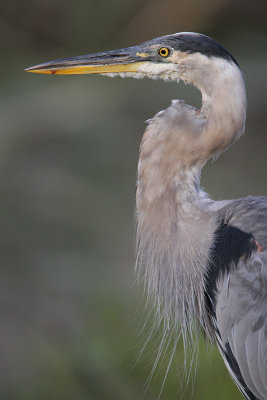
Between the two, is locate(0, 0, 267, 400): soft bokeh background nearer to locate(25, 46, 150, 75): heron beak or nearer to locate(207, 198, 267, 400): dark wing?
locate(207, 198, 267, 400): dark wing

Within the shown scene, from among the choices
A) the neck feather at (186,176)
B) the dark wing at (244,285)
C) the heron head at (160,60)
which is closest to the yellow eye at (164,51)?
the heron head at (160,60)

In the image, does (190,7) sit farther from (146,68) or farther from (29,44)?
(146,68)

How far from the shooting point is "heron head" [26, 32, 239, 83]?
7.34ft

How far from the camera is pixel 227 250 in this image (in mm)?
2275

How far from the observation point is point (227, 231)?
2273mm

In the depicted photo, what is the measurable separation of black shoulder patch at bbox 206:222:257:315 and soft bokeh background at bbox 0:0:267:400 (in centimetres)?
119

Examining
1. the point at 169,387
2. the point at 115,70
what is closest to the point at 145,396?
the point at 169,387

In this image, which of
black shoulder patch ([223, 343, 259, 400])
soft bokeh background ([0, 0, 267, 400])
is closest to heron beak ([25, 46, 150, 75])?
black shoulder patch ([223, 343, 259, 400])

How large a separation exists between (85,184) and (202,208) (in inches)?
145

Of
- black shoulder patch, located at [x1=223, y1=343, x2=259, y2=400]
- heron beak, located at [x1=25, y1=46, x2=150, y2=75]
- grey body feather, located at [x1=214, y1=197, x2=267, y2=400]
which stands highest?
heron beak, located at [x1=25, y1=46, x2=150, y2=75]

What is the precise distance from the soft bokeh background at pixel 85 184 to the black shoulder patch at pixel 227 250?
1.19m

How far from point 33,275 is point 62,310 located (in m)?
0.51

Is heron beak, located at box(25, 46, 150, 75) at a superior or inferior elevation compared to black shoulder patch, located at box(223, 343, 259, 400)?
superior

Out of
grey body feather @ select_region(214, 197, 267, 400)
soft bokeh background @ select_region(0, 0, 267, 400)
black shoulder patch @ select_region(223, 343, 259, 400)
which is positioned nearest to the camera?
grey body feather @ select_region(214, 197, 267, 400)
